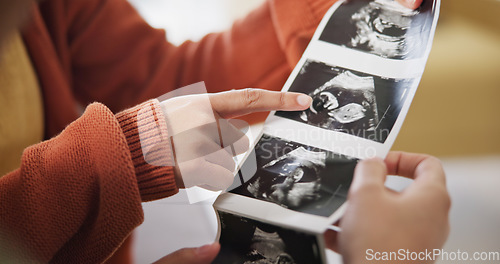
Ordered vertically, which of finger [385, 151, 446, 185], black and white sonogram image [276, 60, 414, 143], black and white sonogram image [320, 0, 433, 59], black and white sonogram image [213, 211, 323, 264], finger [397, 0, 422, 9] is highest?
finger [397, 0, 422, 9]

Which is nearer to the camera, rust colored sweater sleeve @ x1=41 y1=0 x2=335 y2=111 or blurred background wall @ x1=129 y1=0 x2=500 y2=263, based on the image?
blurred background wall @ x1=129 y1=0 x2=500 y2=263

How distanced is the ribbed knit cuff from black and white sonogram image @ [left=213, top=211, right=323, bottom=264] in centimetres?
6

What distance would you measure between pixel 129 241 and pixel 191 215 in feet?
0.26

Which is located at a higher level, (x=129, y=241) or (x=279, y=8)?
(x=279, y=8)

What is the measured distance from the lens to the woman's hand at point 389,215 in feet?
0.92

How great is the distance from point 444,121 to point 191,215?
0.82 feet

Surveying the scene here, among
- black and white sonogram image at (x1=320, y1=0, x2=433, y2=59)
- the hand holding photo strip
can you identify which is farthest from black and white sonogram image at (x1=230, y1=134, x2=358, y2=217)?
black and white sonogram image at (x1=320, y1=0, x2=433, y2=59)

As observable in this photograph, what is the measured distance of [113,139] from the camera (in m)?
0.34

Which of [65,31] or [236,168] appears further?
[65,31]

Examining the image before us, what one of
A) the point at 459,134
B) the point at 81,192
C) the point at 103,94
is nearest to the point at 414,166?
the point at 459,134

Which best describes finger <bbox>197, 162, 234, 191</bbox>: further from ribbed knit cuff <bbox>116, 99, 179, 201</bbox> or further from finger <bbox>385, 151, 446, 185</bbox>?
finger <bbox>385, 151, 446, 185</bbox>

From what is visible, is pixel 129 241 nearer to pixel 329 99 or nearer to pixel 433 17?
pixel 329 99

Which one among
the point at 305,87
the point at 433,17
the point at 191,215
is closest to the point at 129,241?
the point at 191,215

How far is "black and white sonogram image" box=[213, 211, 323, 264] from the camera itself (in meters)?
0.32
